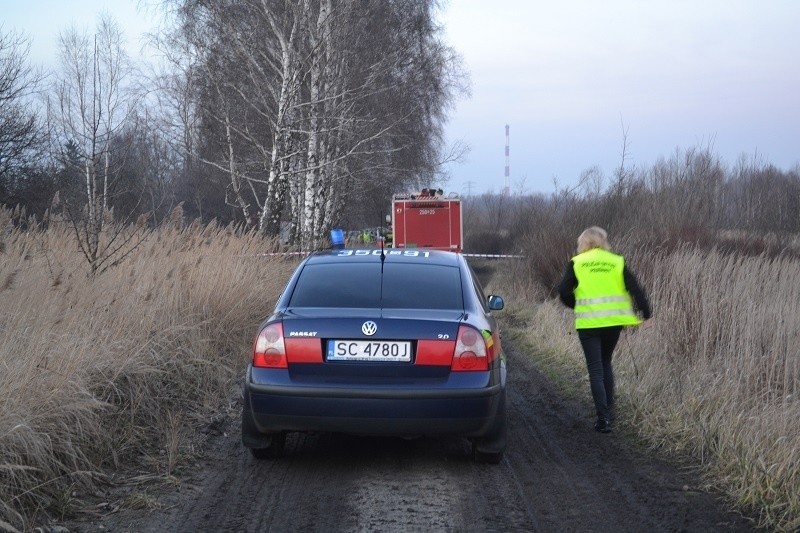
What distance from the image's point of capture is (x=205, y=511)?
5.49m

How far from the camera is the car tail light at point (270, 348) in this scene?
6.30 meters

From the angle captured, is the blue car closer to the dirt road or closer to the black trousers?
the dirt road

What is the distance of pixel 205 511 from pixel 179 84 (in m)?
19.6

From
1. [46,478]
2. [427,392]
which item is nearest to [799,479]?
[427,392]

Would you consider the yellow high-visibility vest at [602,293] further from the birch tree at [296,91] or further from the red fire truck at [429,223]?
the red fire truck at [429,223]

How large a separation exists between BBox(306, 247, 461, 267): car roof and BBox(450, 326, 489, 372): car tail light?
126 centimetres

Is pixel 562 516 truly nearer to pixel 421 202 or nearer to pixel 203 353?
pixel 203 353

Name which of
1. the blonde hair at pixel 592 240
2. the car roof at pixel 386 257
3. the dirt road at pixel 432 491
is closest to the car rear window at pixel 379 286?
the car roof at pixel 386 257

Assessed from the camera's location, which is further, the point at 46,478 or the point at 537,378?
the point at 537,378

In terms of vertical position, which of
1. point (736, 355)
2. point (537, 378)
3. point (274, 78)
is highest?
point (274, 78)

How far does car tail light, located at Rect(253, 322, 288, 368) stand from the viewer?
630 cm

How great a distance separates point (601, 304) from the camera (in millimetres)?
8008

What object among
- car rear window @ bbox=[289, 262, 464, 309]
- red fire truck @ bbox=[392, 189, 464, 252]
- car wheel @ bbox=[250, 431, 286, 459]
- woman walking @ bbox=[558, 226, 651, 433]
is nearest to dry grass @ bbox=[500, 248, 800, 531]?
woman walking @ bbox=[558, 226, 651, 433]

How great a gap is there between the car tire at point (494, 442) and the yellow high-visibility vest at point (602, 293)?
1.76 meters
